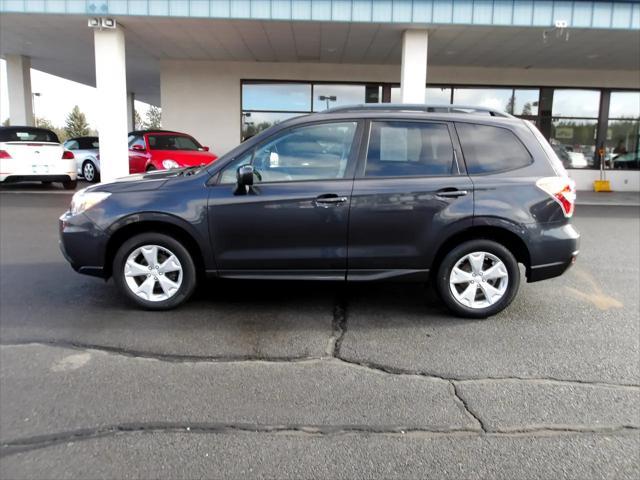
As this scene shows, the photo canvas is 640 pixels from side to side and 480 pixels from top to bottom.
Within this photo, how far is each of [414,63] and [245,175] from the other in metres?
8.82

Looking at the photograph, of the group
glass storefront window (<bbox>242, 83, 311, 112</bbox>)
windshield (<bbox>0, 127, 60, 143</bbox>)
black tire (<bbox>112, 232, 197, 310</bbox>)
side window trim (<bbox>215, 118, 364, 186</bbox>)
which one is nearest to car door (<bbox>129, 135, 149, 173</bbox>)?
windshield (<bbox>0, 127, 60, 143</bbox>)

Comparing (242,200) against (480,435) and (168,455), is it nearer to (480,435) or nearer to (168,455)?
(168,455)

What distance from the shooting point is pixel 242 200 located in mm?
4648

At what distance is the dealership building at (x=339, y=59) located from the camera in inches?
435

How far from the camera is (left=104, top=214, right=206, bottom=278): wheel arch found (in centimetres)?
472

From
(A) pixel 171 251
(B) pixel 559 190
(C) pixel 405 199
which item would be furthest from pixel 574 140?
(A) pixel 171 251

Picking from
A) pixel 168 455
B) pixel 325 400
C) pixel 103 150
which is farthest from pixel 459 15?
pixel 168 455

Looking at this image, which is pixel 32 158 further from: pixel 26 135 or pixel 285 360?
pixel 285 360

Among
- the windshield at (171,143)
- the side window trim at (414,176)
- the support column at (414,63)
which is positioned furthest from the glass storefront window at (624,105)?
the side window trim at (414,176)

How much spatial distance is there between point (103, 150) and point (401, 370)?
418 inches

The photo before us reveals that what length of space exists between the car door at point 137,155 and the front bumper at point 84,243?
8.57 metres

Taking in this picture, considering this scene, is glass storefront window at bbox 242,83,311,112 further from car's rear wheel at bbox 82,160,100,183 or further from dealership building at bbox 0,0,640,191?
car's rear wheel at bbox 82,160,100,183

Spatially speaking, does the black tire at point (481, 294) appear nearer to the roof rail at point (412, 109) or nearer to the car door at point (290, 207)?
the car door at point (290, 207)

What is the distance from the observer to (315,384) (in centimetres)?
357
